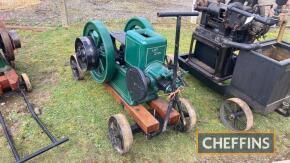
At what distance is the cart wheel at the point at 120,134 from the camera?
9.21 ft

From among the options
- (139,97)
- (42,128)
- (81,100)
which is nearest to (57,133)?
(42,128)

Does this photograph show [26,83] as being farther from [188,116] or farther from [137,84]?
[188,116]

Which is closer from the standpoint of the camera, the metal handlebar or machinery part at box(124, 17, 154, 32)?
the metal handlebar

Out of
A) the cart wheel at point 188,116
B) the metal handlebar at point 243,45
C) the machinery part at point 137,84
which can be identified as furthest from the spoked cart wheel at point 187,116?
the metal handlebar at point 243,45

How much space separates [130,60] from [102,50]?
572 millimetres

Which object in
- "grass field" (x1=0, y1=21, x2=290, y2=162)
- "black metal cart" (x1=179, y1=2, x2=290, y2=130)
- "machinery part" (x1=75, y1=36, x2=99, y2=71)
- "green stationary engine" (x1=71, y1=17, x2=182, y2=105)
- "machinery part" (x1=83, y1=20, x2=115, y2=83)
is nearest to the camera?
"green stationary engine" (x1=71, y1=17, x2=182, y2=105)

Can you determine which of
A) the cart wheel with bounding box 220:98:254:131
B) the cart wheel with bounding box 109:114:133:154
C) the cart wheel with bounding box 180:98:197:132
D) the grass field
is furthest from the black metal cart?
the cart wheel with bounding box 109:114:133:154

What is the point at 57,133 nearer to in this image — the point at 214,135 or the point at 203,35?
the point at 214,135

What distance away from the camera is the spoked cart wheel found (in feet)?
10.4

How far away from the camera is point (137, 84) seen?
2.95 metres

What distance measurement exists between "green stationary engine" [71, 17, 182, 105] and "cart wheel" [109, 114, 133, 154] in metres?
0.32

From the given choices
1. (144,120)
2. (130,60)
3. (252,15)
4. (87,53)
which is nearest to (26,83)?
(87,53)

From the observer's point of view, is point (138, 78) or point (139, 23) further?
point (139, 23)

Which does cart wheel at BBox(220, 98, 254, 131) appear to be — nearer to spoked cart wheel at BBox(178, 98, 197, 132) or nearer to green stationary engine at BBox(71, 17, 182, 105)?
spoked cart wheel at BBox(178, 98, 197, 132)
